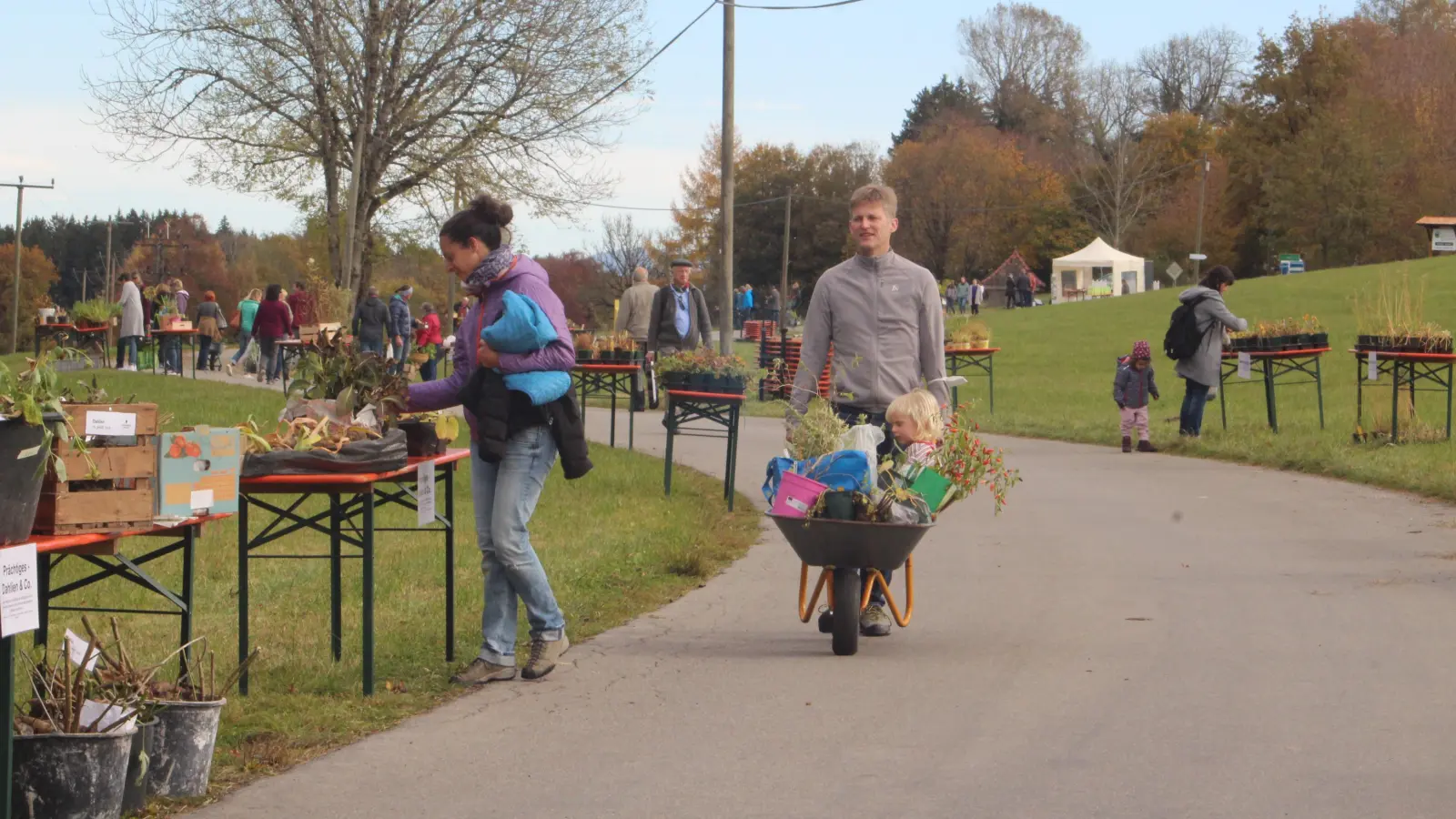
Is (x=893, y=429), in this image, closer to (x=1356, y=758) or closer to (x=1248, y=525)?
(x=1356, y=758)

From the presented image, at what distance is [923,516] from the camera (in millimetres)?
7895

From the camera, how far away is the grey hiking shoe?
285 inches

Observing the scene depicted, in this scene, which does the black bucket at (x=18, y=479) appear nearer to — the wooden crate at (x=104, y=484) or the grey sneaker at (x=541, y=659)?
the wooden crate at (x=104, y=484)

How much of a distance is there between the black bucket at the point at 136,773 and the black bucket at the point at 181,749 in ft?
0.31

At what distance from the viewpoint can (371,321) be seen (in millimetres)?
28703

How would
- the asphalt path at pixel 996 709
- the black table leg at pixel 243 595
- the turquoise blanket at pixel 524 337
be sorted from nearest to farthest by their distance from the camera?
the asphalt path at pixel 996 709 → the black table leg at pixel 243 595 → the turquoise blanket at pixel 524 337

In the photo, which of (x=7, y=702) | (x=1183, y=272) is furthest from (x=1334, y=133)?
(x=7, y=702)

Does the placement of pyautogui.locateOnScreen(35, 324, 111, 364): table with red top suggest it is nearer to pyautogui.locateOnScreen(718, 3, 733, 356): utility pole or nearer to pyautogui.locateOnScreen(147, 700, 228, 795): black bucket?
pyautogui.locateOnScreen(718, 3, 733, 356): utility pole

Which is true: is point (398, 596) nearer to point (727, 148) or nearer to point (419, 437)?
point (419, 437)

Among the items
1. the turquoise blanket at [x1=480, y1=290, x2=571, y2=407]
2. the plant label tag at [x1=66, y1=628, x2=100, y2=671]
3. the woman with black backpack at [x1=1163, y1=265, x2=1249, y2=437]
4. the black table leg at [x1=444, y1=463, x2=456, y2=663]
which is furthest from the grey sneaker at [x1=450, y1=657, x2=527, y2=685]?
the woman with black backpack at [x1=1163, y1=265, x2=1249, y2=437]

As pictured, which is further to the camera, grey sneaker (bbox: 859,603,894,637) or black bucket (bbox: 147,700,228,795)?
grey sneaker (bbox: 859,603,894,637)

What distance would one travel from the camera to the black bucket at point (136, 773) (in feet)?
16.9

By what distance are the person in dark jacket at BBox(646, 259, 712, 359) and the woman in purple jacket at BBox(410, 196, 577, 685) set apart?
486 inches

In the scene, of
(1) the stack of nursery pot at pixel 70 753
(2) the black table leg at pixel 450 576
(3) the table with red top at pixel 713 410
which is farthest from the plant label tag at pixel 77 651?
(3) the table with red top at pixel 713 410
